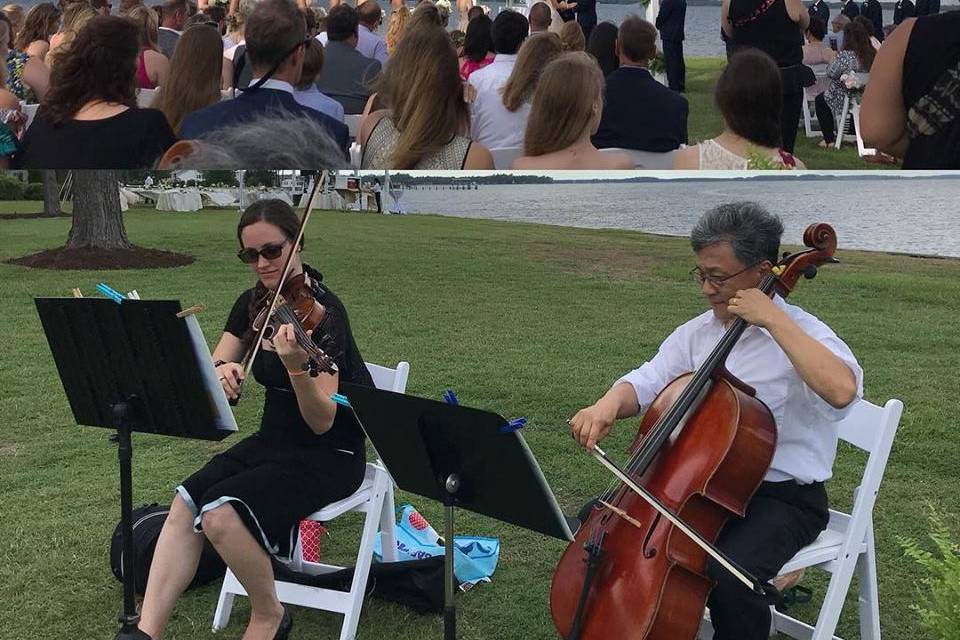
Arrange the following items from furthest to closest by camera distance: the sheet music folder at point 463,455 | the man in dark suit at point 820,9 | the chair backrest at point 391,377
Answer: the man in dark suit at point 820,9
the chair backrest at point 391,377
the sheet music folder at point 463,455

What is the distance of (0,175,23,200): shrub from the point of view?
15.6 feet

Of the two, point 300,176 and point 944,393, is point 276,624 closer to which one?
point 300,176

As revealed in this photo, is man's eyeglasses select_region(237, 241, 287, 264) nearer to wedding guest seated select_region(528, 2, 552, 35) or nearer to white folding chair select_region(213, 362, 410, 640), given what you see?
white folding chair select_region(213, 362, 410, 640)

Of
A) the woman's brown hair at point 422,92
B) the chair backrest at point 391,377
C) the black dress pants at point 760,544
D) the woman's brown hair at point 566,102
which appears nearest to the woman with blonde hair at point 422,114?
the woman's brown hair at point 422,92

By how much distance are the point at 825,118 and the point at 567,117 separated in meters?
2.52

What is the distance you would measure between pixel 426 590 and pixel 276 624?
450mm

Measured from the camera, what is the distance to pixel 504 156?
14.8ft

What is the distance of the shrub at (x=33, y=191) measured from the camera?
5.01m

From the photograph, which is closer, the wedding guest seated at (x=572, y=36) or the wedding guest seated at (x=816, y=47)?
the wedding guest seated at (x=572, y=36)

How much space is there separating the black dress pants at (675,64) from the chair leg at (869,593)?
578 cm

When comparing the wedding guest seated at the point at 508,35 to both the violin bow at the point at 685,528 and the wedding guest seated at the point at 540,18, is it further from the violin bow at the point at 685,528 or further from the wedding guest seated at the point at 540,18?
the violin bow at the point at 685,528

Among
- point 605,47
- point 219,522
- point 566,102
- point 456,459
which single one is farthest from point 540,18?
point 456,459

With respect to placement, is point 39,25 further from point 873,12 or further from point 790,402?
point 873,12

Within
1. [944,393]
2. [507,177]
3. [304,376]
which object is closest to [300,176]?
[507,177]
